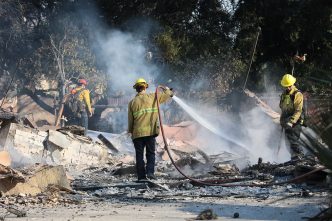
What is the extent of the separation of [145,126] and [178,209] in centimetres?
307

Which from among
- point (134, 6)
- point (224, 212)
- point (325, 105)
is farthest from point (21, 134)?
point (134, 6)

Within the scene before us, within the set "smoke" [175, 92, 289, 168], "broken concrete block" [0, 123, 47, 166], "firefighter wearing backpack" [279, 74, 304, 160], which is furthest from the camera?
"smoke" [175, 92, 289, 168]

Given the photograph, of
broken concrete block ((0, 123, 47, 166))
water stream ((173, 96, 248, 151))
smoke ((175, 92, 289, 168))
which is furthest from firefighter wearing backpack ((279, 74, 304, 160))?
broken concrete block ((0, 123, 47, 166))

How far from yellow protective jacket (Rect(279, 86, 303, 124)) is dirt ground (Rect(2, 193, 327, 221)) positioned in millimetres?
4002

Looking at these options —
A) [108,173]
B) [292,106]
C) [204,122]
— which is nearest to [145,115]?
[108,173]

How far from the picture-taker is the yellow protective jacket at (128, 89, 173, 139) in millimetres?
9484

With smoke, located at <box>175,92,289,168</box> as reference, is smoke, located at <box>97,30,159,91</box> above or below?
above

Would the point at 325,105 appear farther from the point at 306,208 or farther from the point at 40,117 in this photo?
the point at 40,117

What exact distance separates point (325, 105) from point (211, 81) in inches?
727

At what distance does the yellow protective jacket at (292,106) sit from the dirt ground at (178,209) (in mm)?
4002

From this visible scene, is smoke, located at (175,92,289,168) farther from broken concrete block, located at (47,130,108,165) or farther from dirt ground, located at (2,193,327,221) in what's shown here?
dirt ground, located at (2,193,327,221)

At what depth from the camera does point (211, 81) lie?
2205cm

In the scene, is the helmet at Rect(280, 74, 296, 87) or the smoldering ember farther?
the helmet at Rect(280, 74, 296, 87)

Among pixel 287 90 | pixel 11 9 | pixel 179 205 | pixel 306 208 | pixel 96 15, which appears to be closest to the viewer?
pixel 306 208
